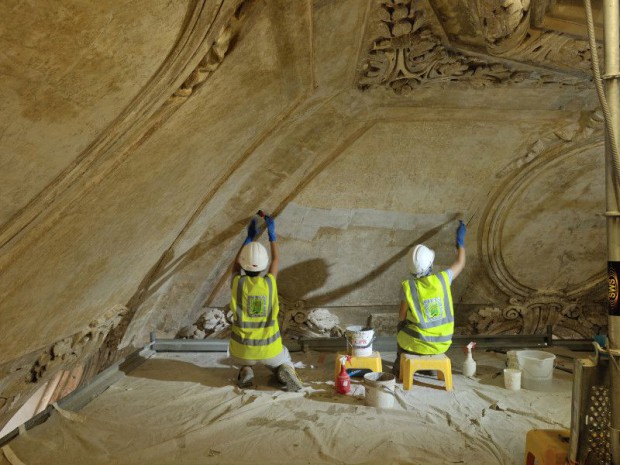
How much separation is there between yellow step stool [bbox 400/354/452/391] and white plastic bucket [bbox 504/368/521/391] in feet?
1.50

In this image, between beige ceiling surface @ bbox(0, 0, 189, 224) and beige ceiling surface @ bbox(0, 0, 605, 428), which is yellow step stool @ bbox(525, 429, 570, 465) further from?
beige ceiling surface @ bbox(0, 0, 189, 224)

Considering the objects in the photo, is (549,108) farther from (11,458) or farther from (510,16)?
(11,458)

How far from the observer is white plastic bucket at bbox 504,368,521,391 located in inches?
155

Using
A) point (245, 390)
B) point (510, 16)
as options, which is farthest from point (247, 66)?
point (245, 390)

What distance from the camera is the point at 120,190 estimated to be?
9.14ft

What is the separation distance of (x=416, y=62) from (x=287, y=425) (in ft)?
8.93

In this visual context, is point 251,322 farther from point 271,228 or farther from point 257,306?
point 271,228

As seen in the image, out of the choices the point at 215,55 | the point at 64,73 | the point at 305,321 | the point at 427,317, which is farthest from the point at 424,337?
the point at 64,73

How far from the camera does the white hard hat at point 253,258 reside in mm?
4273

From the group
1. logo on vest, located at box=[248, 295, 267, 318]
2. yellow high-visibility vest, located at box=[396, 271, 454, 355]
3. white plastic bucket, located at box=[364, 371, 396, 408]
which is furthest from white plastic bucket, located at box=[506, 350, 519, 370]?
logo on vest, located at box=[248, 295, 267, 318]

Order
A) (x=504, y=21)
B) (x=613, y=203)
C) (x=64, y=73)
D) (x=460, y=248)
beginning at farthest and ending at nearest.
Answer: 1. (x=460, y=248)
2. (x=504, y=21)
3. (x=613, y=203)
4. (x=64, y=73)

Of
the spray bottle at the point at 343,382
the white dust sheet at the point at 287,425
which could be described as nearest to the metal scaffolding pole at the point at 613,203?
the white dust sheet at the point at 287,425

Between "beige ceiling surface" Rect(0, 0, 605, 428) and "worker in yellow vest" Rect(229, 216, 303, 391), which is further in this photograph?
"worker in yellow vest" Rect(229, 216, 303, 391)

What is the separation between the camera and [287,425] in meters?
3.24
